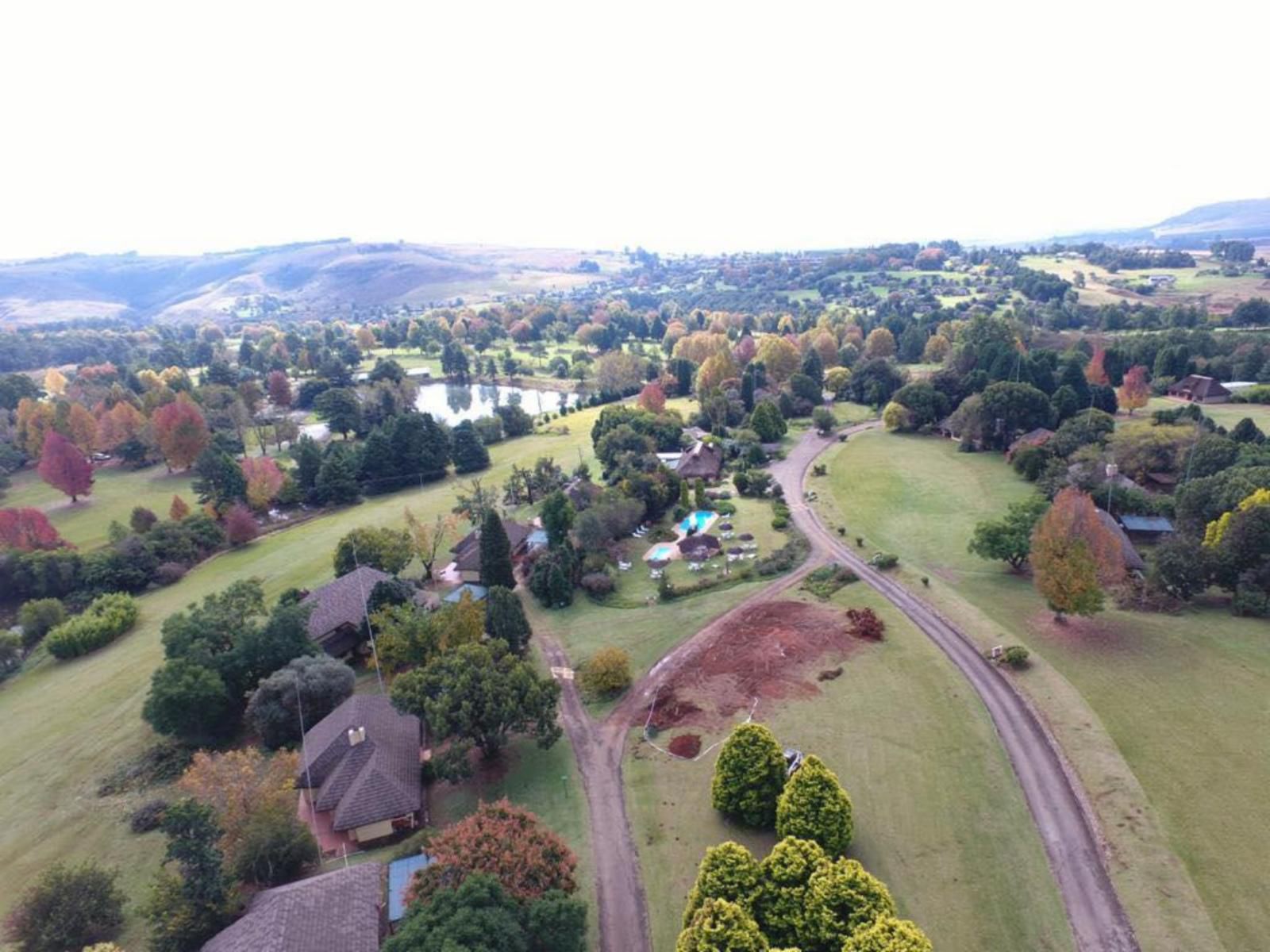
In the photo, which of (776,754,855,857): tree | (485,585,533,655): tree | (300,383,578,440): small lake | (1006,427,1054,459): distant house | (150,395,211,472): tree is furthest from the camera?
(300,383,578,440): small lake

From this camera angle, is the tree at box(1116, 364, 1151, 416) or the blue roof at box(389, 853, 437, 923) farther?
the tree at box(1116, 364, 1151, 416)

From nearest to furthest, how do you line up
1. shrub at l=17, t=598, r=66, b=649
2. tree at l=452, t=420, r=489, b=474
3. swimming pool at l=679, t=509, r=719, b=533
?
shrub at l=17, t=598, r=66, b=649
swimming pool at l=679, t=509, r=719, b=533
tree at l=452, t=420, r=489, b=474

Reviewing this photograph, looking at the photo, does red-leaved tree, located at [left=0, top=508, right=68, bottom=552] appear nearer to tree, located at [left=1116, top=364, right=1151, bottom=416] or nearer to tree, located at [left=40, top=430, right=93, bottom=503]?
tree, located at [left=40, top=430, right=93, bottom=503]

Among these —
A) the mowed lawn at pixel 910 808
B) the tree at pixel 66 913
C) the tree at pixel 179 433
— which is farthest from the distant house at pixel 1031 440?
the tree at pixel 179 433

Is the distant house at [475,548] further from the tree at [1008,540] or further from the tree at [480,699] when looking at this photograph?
the tree at [1008,540]

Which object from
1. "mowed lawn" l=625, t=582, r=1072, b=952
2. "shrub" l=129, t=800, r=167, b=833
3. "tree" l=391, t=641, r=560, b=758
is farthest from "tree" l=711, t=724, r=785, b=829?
"shrub" l=129, t=800, r=167, b=833

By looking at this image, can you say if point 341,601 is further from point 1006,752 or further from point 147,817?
point 1006,752

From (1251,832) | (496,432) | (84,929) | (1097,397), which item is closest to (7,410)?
(496,432)
